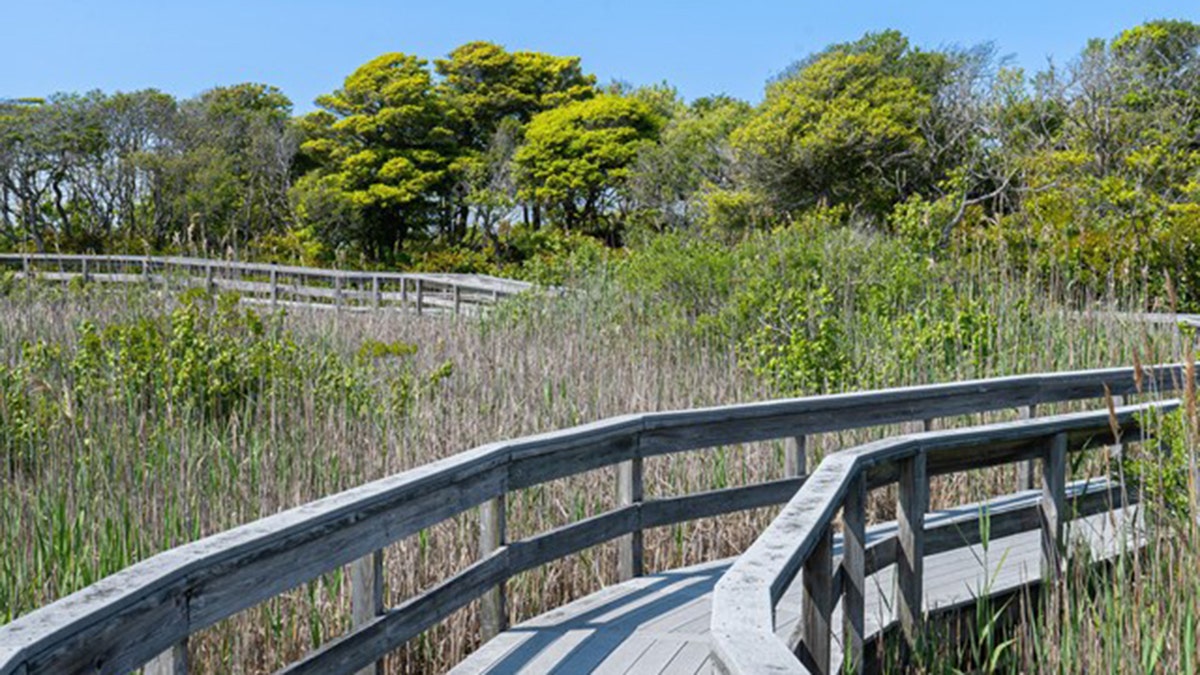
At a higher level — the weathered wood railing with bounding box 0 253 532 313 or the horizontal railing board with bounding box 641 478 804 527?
the weathered wood railing with bounding box 0 253 532 313

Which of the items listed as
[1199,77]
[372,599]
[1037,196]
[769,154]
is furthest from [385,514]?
[1199,77]

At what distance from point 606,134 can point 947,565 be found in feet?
101

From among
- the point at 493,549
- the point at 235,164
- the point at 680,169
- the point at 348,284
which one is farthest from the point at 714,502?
the point at 235,164

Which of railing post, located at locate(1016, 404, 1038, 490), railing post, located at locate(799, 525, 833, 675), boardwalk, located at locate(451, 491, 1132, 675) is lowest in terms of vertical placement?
boardwalk, located at locate(451, 491, 1132, 675)

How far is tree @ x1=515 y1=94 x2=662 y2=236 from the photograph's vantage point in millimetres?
34500

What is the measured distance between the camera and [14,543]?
11.9 feet

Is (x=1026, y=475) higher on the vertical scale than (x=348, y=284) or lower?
lower

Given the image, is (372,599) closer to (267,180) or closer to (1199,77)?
(1199,77)

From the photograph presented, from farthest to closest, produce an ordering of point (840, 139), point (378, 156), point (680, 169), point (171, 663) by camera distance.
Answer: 1. point (378, 156)
2. point (680, 169)
3. point (840, 139)
4. point (171, 663)

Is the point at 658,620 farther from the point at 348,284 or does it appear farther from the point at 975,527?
the point at 348,284

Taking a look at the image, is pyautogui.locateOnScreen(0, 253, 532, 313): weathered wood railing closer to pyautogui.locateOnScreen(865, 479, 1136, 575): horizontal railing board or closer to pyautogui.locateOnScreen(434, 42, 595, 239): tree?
pyautogui.locateOnScreen(865, 479, 1136, 575): horizontal railing board

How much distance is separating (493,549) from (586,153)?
104 feet

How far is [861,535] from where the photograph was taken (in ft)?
10.9

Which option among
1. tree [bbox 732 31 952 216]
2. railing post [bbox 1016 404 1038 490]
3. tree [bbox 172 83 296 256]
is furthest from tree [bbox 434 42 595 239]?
railing post [bbox 1016 404 1038 490]
